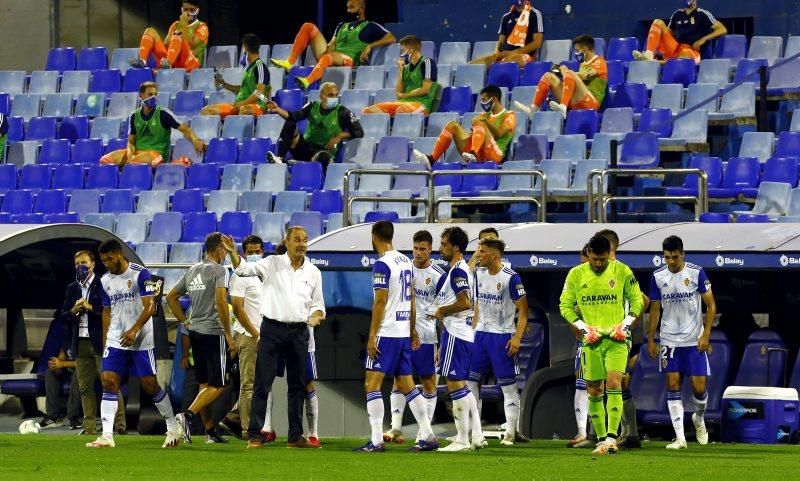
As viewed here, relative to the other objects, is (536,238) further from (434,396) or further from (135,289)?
(135,289)

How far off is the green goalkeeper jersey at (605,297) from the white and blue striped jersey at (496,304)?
4.78ft

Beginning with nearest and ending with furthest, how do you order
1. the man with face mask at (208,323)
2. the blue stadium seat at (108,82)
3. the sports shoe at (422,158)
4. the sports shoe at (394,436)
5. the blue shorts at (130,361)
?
the blue shorts at (130,361) < the man with face mask at (208,323) < the sports shoe at (394,436) < the sports shoe at (422,158) < the blue stadium seat at (108,82)

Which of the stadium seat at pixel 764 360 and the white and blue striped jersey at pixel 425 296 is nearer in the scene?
the white and blue striped jersey at pixel 425 296

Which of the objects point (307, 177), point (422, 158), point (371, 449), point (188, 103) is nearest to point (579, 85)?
point (422, 158)

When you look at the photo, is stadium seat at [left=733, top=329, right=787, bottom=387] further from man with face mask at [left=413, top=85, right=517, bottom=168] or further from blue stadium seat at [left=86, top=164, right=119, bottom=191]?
blue stadium seat at [left=86, top=164, right=119, bottom=191]

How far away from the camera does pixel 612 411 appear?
46.9 ft

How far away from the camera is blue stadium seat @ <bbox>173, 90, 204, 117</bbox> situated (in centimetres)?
2703

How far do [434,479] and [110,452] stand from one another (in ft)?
12.5

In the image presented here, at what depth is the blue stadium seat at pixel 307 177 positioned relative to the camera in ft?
77.7

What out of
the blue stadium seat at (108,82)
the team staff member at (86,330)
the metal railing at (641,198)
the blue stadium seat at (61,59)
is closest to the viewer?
the team staff member at (86,330)

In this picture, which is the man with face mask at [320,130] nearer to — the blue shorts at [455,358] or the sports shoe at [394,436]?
the sports shoe at [394,436]

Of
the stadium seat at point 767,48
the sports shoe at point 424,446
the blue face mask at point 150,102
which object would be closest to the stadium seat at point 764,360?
the sports shoe at point 424,446

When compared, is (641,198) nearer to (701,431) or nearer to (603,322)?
(701,431)

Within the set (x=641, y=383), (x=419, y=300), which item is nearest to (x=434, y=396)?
(x=419, y=300)
